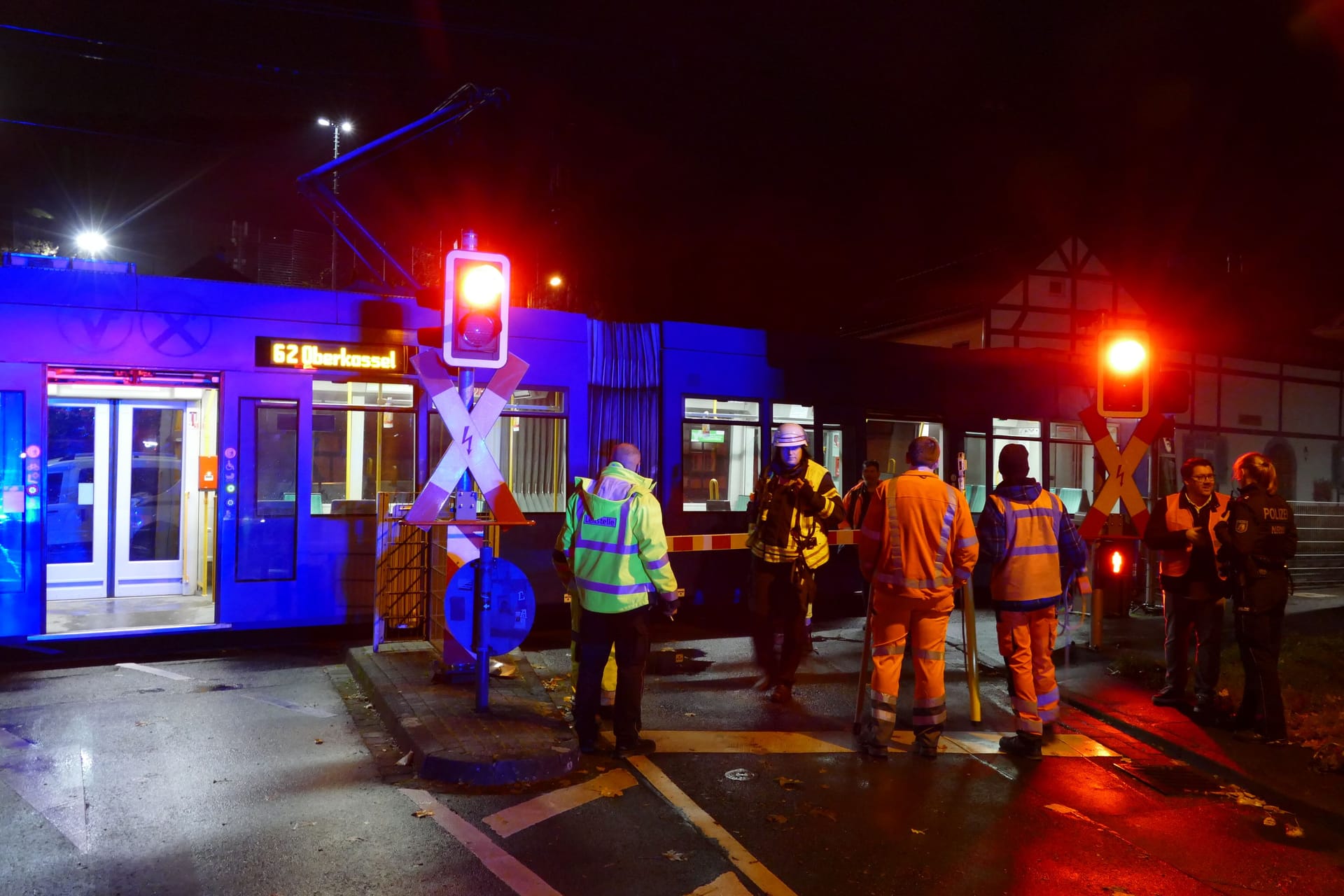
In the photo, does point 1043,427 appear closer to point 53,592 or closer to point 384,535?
point 384,535

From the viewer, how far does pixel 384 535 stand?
7.87 m

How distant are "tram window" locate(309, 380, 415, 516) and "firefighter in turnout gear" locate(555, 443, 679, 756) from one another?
13.8 ft

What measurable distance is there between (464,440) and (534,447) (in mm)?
3512

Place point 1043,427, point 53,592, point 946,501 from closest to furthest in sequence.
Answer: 1. point 946,501
2. point 53,592
3. point 1043,427

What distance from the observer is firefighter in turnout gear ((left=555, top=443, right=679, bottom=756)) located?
535 centimetres

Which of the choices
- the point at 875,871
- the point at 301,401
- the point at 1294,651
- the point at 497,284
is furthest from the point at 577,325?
the point at 1294,651

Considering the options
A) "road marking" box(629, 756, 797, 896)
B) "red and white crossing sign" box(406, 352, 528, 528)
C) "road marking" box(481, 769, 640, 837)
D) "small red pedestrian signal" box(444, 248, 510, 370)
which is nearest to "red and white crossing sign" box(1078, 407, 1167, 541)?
"road marking" box(629, 756, 797, 896)

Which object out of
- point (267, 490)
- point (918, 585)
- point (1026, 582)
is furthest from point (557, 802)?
point (267, 490)

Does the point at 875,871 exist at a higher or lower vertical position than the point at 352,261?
lower

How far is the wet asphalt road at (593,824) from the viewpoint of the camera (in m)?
3.83

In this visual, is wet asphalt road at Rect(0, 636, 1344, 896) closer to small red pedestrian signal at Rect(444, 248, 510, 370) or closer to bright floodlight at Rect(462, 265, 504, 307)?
small red pedestrian signal at Rect(444, 248, 510, 370)

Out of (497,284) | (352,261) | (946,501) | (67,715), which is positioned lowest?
(67,715)

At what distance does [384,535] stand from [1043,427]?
9437mm

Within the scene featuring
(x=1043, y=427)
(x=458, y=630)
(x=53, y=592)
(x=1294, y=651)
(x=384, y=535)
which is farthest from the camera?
(x=1043, y=427)
